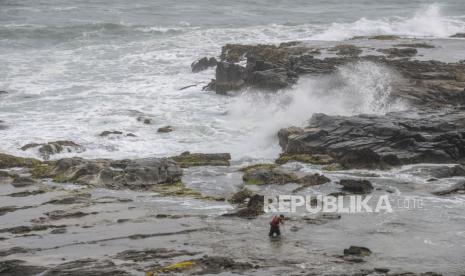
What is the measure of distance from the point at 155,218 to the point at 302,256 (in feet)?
18.5

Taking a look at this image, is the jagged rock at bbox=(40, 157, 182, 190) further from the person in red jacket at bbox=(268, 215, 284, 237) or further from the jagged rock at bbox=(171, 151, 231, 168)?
the person in red jacket at bbox=(268, 215, 284, 237)

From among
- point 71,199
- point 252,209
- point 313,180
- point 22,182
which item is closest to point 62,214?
point 71,199

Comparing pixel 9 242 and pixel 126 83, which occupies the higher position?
pixel 126 83

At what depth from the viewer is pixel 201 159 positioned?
95.0 feet

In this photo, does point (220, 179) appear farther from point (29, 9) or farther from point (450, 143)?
point (29, 9)

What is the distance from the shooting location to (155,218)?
71.1 ft

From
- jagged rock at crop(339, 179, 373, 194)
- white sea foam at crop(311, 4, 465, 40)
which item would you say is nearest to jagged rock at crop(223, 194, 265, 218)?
jagged rock at crop(339, 179, 373, 194)

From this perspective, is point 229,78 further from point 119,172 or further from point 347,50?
point 119,172

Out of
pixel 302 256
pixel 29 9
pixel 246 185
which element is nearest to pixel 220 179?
pixel 246 185

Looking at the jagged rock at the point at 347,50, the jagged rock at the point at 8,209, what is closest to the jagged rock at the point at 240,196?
the jagged rock at the point at 8,209

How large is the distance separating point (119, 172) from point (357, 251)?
1127 centimetres

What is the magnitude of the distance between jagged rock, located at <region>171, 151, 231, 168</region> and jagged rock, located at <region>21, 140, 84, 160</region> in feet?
16.0

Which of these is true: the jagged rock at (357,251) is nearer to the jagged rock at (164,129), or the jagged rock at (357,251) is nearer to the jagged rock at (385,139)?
the jagged rock at (385,139)

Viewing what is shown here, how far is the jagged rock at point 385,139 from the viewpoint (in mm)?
26547
